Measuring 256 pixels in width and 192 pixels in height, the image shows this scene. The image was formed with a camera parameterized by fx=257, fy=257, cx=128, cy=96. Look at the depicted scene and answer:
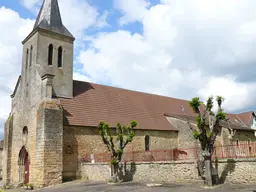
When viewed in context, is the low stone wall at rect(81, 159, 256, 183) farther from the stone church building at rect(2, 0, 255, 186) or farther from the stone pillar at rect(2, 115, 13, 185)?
the stone pillar at rect(2, 115, 13, 185)

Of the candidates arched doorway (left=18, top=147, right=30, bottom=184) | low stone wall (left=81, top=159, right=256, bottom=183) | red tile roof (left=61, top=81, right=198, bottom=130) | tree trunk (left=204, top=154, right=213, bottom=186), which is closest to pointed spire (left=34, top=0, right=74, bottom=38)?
red tile roof (left=61, top=81, right=198, bottom=130)

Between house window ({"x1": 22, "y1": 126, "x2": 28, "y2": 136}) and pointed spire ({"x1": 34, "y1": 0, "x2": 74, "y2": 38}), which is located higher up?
pointed spire ({"x1": 34, "y1": 0, "x2": 74, "y2": 38})

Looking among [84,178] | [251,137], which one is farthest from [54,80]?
[251,137]

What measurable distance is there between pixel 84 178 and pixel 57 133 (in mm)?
3818

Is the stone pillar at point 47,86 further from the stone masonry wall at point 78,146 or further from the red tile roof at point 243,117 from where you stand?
the red tile roof at point 243,117

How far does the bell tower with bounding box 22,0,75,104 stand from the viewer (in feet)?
66.3

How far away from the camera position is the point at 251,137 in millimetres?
25188

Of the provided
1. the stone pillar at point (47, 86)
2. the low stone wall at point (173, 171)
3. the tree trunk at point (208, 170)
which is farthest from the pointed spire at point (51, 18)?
the tree trunk at point (208, 170)

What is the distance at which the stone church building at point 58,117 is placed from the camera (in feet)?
58.2

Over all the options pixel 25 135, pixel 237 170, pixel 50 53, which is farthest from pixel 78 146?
pixel 237 170

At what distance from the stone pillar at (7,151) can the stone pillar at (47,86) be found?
19.3 feet

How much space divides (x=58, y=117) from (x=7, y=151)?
7332 mm

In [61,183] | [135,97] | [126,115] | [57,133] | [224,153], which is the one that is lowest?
[61,183]

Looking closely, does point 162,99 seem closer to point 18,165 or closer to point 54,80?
point 54,80
